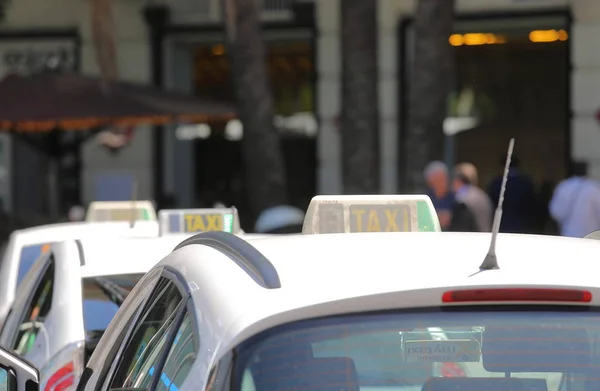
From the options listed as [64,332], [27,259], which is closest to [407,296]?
[64,332]

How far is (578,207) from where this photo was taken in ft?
44.5

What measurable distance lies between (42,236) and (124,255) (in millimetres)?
2430

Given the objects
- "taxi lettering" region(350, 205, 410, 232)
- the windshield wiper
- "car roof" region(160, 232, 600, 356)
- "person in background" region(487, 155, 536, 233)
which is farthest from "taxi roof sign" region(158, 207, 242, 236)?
"person in background" region(487, 155, 536, 233)

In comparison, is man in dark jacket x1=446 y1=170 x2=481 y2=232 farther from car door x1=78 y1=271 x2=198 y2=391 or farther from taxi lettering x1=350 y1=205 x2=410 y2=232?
car door x1=78 y1=271 x2=198 y2=391

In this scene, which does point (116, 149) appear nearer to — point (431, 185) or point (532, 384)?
point (431, 185)

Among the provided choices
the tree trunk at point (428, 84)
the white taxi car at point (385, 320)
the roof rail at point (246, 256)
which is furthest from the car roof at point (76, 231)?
the tree trunk at point (428, 84)

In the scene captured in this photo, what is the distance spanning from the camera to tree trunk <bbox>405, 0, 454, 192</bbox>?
14117mm

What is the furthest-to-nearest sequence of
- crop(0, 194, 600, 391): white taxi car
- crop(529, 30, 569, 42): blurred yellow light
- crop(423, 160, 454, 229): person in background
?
crop(529, 30, 569, 42): blurred yellow light, crop(423, 160, 454, 229): person in background, crop(0, 194, 600, 391): white taxi car

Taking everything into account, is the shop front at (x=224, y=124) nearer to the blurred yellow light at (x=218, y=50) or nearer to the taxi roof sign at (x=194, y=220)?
the blurred yellow light at (x=218, y=50)

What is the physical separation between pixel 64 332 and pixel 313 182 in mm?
15125

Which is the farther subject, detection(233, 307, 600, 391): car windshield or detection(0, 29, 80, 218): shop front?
detection(0, 29, 80, 218): shop front

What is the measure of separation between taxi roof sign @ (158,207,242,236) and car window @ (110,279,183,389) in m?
3.36

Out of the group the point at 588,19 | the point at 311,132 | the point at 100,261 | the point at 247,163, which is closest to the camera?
the point at 100,261

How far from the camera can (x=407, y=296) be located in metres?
2.96
